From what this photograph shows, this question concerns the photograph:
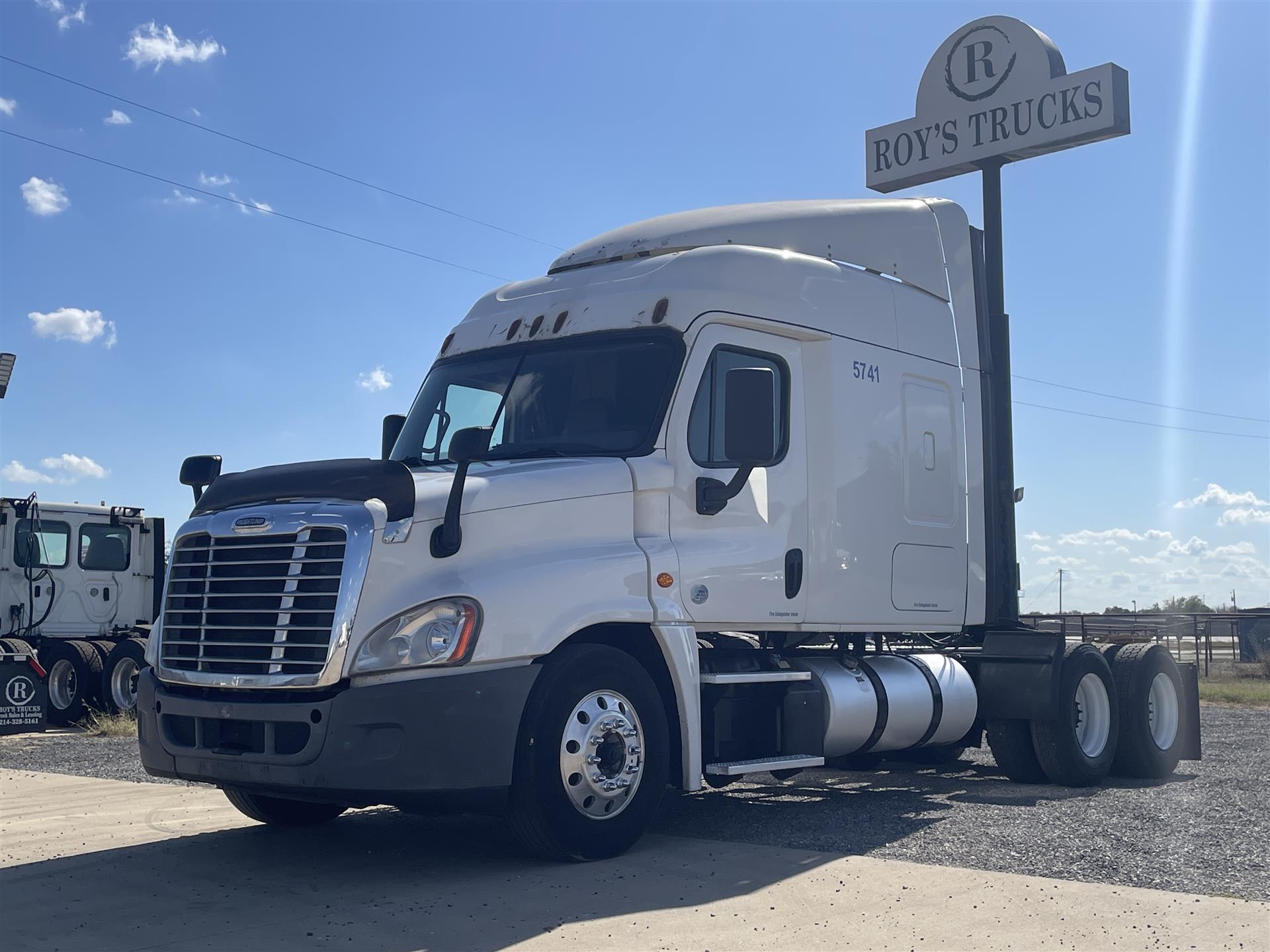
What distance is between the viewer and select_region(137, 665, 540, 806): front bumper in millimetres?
6223

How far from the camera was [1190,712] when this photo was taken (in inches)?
467

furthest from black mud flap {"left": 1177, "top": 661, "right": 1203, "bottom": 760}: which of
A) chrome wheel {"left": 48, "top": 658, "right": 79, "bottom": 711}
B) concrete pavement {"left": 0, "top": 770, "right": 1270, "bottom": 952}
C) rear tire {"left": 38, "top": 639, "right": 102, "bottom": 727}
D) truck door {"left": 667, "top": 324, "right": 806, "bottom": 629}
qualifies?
chrome wheel {"left": 48, "top": 658, "right": 79, "bottom": 711}

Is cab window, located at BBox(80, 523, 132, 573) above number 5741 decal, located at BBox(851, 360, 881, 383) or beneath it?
beneath

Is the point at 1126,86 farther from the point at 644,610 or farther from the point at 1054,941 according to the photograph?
the point at 1054,941

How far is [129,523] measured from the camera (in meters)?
19.3

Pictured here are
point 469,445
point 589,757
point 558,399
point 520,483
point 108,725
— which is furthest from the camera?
point 108,725

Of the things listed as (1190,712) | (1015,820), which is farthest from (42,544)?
(1190,712)

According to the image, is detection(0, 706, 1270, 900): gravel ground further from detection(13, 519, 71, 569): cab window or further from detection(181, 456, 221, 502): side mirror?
detection(13, 519, 71, 569): cab window

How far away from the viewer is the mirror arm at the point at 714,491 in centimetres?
765

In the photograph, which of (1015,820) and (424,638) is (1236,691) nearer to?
(1015,820)

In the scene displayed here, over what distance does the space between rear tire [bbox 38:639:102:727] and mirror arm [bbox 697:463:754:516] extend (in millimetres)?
12929

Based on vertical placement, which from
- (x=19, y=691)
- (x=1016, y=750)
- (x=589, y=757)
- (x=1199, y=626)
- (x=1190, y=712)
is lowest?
(x=1016, y=750)

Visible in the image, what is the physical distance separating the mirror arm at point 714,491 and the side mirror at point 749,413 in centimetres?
28

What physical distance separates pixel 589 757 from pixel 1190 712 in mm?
7329
